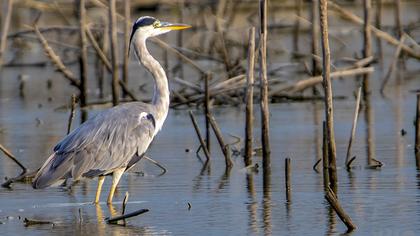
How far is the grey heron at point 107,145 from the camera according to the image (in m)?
9.34

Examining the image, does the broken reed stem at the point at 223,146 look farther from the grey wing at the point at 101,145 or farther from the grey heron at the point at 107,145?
the grey wing at the point at 101,145

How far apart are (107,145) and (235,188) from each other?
4.25 feet

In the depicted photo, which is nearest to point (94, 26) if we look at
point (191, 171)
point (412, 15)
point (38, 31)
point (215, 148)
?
point (38, 31)

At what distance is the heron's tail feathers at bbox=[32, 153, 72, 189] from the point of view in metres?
9.16

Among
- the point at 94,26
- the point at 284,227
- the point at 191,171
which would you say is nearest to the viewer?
the point at 284,227

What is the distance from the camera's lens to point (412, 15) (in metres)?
28.6

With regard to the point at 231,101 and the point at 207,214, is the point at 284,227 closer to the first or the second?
the point at 207,214

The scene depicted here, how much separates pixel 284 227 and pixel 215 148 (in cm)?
440

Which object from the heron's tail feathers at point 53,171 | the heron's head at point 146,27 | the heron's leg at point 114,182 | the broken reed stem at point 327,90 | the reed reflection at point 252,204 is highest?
the heron's head at point 146,27

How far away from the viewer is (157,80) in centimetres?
1041

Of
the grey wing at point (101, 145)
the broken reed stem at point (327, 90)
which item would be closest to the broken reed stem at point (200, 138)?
the grey wing at point (101, 145)

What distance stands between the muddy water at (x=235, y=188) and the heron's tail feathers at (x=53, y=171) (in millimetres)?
268

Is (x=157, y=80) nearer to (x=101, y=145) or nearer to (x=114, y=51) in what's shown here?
(x=101, y=145)

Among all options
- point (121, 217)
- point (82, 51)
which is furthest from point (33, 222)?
point (82, 51)
